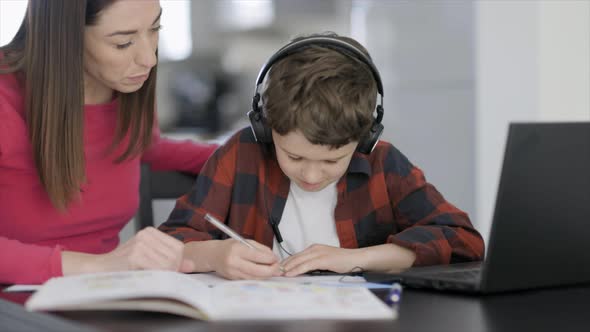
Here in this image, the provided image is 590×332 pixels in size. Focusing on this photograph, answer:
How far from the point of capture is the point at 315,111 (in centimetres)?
112

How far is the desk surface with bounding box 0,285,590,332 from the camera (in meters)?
0.72

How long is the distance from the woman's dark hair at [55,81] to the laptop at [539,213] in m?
0.75

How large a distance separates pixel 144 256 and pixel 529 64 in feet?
3.61

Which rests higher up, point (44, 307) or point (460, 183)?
point (44, 307)

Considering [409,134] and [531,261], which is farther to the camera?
[409,134]

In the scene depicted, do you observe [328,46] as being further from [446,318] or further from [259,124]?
[446,318]

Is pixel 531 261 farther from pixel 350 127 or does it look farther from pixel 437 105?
pixel 437 105

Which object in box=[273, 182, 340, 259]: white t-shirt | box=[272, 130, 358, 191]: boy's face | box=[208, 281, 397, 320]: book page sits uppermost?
box=[272, 130, 358, 191]: boy's face

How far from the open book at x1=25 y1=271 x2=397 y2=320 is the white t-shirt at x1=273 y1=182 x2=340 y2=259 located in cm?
46

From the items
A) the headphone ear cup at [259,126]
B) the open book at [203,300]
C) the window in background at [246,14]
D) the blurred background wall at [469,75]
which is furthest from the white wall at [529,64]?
the window in background at [246,14]

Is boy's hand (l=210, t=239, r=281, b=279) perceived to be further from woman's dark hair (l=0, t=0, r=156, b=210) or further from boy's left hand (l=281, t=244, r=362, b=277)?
woman's dark hair (l=0, t=0, r=156, b=210)

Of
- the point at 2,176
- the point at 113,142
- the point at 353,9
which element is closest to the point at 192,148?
the point at 113,142

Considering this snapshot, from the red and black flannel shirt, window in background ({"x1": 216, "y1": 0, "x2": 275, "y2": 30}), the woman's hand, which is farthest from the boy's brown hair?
window in background ({"x1": 216, "y1": 0, "x2": 275, "y2": 30})

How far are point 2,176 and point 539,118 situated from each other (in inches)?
46.4
